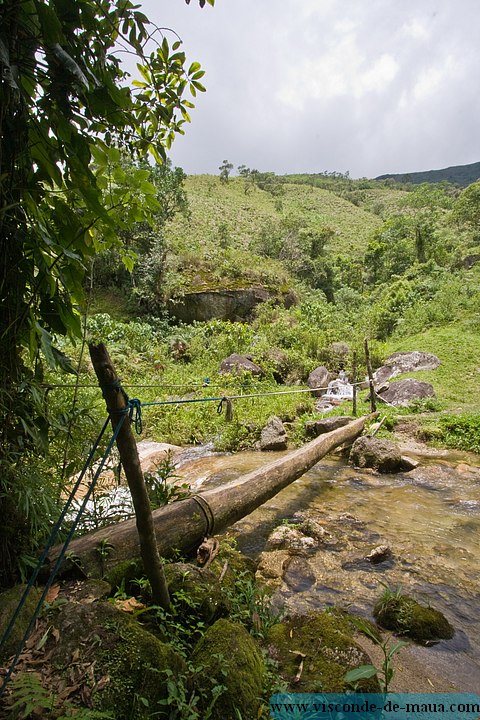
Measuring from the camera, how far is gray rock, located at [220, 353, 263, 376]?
40.2ft

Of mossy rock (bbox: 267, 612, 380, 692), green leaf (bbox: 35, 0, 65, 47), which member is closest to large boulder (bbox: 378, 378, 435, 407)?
mossy rock (bbox: 267, 612, 380, 692)

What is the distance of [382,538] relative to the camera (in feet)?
14.9

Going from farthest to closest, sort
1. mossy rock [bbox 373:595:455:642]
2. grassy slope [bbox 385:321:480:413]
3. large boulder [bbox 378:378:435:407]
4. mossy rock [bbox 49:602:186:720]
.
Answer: large boulder [bbox 378:378:435:407]
grassy slope [bbox 385:321:480:413]
mossy rock [bbox 373:595:455:642]
mossy rock [bbox 49:602:186:720]

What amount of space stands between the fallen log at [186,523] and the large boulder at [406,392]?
6.59m

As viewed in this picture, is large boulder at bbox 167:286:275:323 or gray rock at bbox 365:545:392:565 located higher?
→ large boulder at bbox 167:286:275:323

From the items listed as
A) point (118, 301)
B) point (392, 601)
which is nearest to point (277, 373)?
point (118, 301)

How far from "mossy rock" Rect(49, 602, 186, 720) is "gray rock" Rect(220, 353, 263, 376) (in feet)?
33.5

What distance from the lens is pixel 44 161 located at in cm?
136

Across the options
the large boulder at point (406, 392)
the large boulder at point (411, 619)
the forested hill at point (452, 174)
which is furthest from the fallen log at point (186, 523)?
the forested hill at point (452, 174)

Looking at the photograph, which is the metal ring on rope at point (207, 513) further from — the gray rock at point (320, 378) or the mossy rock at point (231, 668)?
the gray rock at point (320, 378)

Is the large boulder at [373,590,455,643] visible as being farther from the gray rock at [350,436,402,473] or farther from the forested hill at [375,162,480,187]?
the forested hill at [375,162,480,187]

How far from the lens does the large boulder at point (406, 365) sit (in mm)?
12898

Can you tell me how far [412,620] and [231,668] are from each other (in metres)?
1.78

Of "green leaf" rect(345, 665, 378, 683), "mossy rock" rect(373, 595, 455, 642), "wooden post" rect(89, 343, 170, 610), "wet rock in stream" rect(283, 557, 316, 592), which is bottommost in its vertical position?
"wet rock in stream" rect(283, 557, 316, 592)
